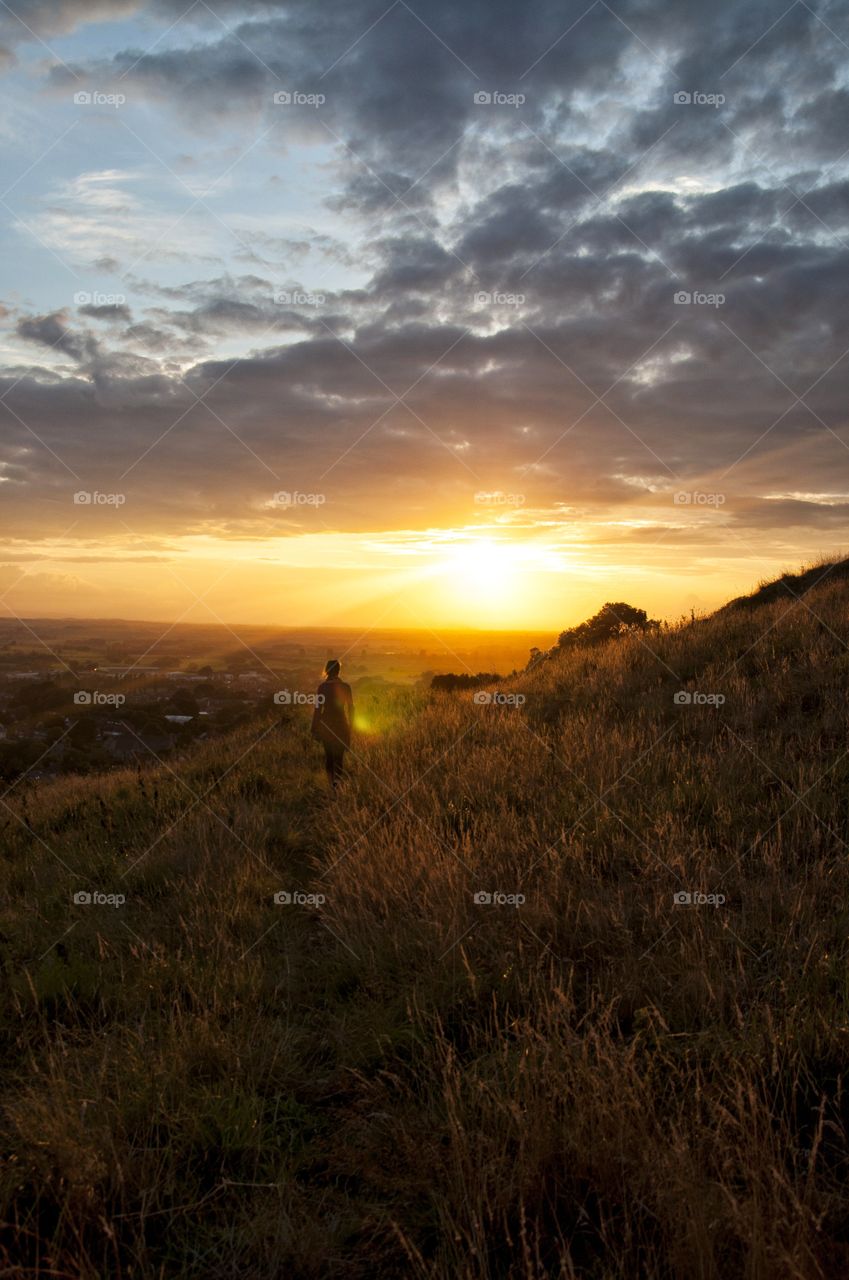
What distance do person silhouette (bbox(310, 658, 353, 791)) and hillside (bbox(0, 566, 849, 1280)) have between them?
1.55m

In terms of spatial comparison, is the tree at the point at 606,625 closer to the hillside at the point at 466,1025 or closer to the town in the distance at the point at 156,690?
the town in the distance at the point at 156,690

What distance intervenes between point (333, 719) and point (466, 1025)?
6.45m

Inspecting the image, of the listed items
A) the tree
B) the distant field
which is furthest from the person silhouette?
the tree

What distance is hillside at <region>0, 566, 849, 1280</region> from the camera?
2.50m

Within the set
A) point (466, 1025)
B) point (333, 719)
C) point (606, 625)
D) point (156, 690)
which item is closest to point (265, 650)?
point (156, 690)

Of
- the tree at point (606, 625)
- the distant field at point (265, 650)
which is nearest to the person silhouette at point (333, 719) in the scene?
the distant field at point (265, 650)

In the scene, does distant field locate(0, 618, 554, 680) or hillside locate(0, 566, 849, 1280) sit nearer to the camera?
hillside locate(0, 566, 849, 1280)

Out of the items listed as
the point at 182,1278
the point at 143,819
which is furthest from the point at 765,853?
the point at 143,819

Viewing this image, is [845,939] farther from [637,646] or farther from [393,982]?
[637,646]

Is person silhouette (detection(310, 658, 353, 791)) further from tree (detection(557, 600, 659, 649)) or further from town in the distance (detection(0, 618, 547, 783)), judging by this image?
tree (detection(557, 600, 659, 649))

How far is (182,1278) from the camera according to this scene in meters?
2.42

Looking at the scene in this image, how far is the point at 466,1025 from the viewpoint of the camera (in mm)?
3723

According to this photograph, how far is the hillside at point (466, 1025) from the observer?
250cm

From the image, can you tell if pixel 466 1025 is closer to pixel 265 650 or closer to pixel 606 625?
pixel 606 625
